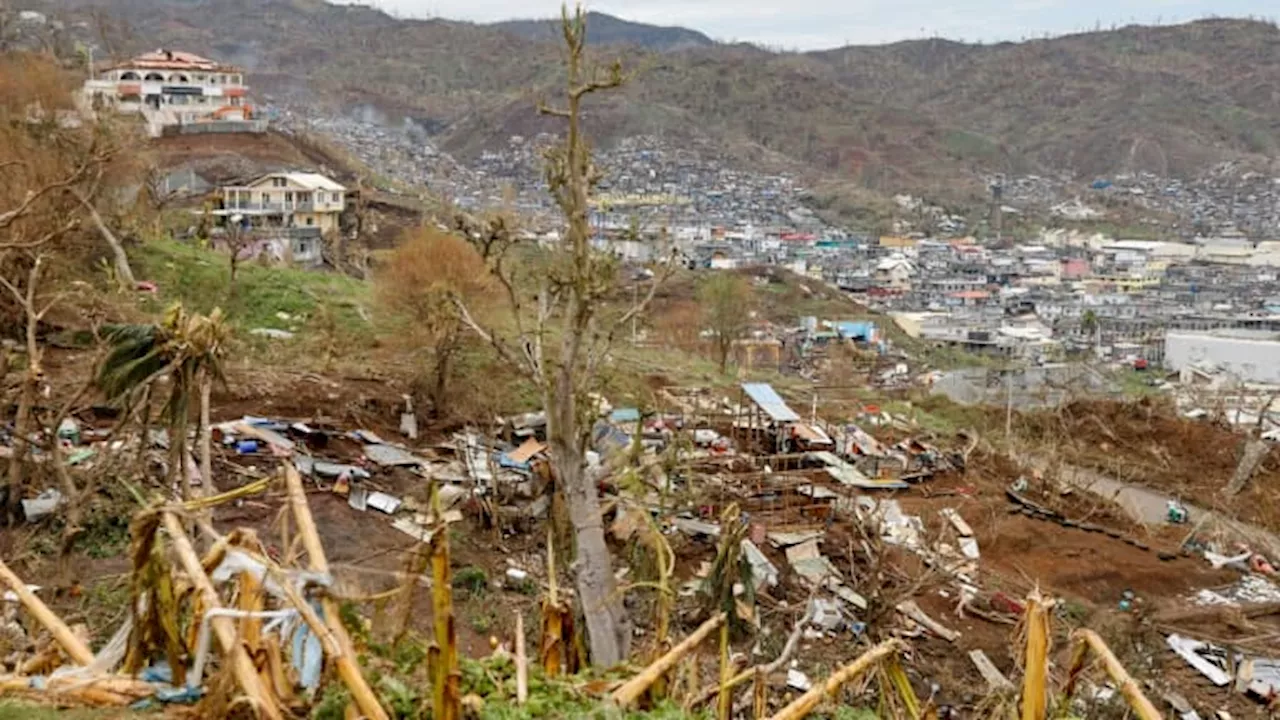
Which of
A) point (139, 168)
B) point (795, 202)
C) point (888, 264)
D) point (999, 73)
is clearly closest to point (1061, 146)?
point (999, 73)

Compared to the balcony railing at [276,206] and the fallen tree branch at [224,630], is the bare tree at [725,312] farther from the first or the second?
the fallen tree branch at [224,630]

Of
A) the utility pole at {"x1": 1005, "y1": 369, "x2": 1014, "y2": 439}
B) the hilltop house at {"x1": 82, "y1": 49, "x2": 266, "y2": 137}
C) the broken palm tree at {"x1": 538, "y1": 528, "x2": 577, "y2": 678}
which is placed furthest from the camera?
the hilltop house at {"x1": 82, "y1": 49, "x2": 266, "y2": 137}

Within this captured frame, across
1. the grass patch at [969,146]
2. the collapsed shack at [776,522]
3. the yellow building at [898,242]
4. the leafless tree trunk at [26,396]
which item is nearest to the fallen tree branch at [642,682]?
the collapsed shack at [776,522]

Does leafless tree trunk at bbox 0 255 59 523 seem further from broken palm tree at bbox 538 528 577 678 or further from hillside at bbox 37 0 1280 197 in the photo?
hillside at bbox 37 0 1280 197

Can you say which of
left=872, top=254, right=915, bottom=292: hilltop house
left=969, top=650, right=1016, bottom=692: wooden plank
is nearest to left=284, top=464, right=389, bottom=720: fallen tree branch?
left=969, top=650, right=1016, bottom=692: wooden plank

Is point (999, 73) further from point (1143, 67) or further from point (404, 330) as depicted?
point (404, 330)
